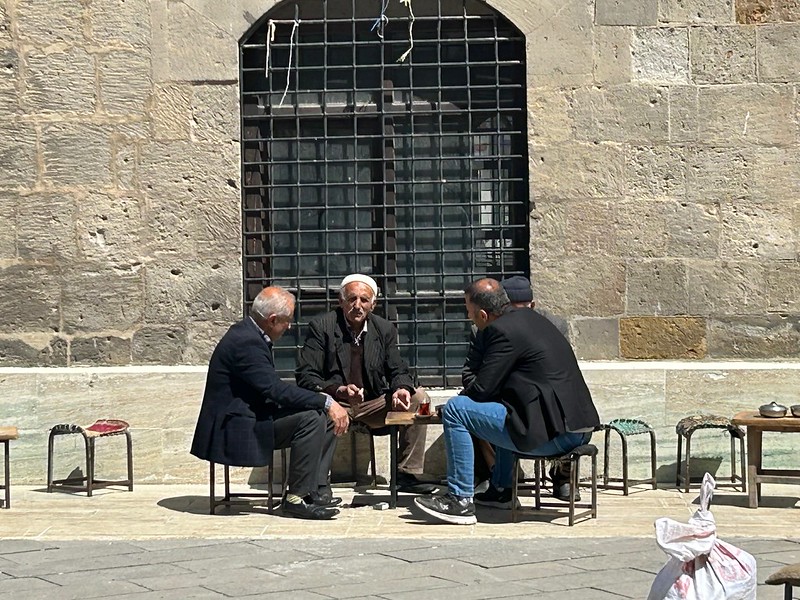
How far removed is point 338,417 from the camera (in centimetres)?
742

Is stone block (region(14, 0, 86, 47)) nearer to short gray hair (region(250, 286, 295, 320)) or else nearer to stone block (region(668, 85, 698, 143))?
short gray hair (region(250, 286, 295, 320))

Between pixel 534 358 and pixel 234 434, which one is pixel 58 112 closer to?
pixel 234 434

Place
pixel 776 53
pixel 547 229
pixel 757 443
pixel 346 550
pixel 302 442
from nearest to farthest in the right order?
pixel 346 550
pixel 302 442
pixel 757 443
pixel 776 53
pixel 547 229

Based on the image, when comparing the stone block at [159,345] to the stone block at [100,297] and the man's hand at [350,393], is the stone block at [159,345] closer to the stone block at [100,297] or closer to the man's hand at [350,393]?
the stone block at [100,297]

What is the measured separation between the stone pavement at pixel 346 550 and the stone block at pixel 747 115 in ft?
6.93

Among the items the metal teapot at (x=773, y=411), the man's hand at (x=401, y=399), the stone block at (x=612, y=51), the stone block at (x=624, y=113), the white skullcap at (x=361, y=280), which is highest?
the stone block at (x=612, y=51)

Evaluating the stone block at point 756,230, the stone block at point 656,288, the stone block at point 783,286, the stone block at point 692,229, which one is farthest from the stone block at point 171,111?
the stone block at point 783,286

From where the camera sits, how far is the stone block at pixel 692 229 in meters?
8.50

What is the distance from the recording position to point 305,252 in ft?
28.8

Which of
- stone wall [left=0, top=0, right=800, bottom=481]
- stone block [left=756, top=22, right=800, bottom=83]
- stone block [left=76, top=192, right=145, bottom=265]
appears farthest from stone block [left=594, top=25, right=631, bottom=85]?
stone block [left=76, top=192, right=145, bottom=265]

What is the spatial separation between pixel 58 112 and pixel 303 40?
1554mm

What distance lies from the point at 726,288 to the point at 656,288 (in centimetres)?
42

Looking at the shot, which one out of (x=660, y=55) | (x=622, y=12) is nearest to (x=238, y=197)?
(x=622, y=12)

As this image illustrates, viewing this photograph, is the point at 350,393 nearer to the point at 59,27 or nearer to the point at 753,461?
the point at 753,461
